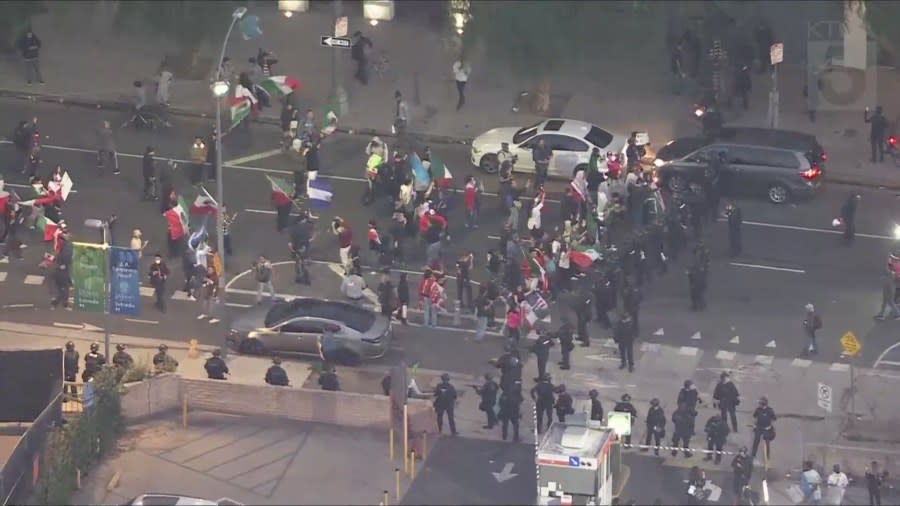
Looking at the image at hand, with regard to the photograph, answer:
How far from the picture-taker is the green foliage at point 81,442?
36.8 meters

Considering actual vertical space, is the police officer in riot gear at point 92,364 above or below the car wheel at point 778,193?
below

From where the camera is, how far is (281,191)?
4512 centimetres

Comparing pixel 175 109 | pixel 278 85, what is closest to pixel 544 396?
pixel 278 85

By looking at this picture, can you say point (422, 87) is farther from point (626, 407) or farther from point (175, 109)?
point (626, 407)

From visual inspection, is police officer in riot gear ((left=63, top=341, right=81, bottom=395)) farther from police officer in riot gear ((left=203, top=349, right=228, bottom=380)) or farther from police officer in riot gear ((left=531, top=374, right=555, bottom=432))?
police officer in riot gear ((left=531, top=374, right=555, bottom=432))

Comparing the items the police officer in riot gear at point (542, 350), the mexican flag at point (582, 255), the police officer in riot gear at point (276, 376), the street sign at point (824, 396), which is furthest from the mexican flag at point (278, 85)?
the street sign at point (824, 396)

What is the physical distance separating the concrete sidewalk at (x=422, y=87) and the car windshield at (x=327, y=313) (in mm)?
10590

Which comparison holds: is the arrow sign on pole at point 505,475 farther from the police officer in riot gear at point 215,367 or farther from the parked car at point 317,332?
the police officer in riot gear at point 215,367

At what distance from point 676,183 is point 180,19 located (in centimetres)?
1116

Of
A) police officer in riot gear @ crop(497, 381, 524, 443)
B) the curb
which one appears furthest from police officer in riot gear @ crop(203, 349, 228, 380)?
the curb

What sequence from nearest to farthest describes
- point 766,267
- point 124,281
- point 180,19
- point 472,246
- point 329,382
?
point 329,382
point 124,281
point 766,267
point 472,246
point 180,19

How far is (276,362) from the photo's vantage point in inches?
1560

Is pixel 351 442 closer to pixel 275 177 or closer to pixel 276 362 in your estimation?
pixel 276 362

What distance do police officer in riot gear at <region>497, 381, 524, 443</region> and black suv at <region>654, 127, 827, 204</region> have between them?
10197 mm
